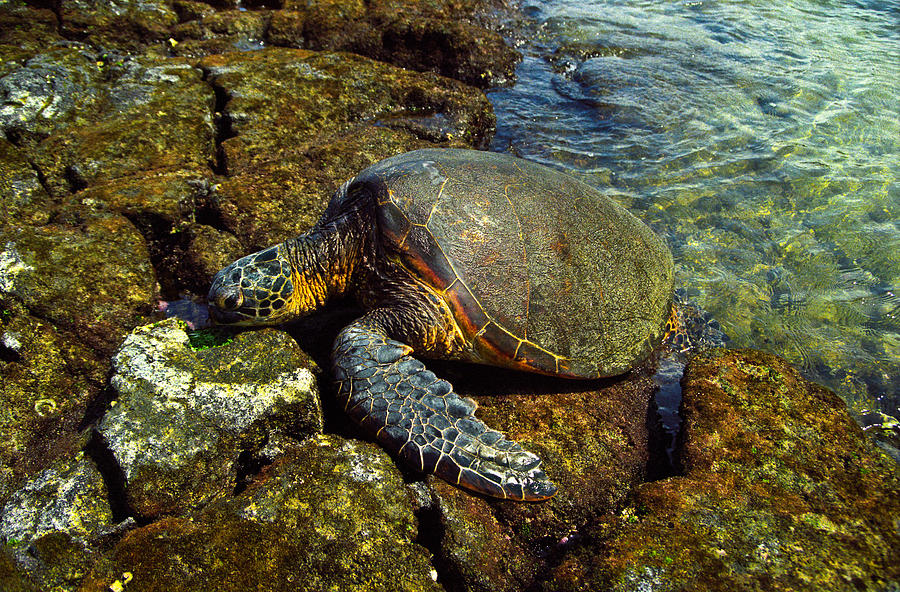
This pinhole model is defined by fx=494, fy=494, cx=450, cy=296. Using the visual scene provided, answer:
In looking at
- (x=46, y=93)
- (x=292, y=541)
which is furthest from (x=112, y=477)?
(x=46, y=93)

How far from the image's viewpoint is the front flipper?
2.62 metres

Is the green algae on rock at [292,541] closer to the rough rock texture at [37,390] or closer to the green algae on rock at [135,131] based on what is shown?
the rough rock texture at [37,390]

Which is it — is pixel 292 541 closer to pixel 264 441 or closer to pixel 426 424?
pixel 264 441

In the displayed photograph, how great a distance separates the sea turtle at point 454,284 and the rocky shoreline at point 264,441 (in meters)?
0.27

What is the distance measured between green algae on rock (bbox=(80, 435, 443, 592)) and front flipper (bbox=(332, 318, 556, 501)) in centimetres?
25

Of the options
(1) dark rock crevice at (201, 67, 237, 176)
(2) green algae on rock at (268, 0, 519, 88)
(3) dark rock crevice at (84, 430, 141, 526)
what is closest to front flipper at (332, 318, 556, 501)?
(3) dark rock crevice at (84, 430, 141, 526)

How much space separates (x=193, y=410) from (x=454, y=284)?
5.42 feet

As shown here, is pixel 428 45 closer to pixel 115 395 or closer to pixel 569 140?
pixel 569 140

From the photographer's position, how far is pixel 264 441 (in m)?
2.70

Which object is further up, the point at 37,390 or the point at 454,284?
the point at 454,284

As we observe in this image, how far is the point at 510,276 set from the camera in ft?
10.7

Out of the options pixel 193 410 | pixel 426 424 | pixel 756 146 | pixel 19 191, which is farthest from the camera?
pixel 756 146

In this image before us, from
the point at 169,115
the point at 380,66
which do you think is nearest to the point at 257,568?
the point at 169,115

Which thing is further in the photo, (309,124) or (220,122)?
(309,124)
